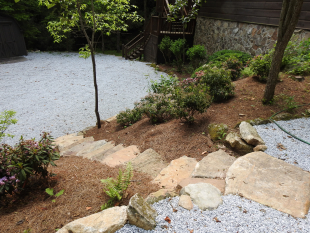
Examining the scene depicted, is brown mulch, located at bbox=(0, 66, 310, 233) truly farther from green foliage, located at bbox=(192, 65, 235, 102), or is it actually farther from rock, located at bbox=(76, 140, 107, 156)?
rock, located at bbox=(76, 140, 107, 156)

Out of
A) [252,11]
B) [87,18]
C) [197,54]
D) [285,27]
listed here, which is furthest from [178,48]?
[285,27]

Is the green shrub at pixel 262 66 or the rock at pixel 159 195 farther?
the green shrub at pixel 262 66

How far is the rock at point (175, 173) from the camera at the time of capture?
8.55ft

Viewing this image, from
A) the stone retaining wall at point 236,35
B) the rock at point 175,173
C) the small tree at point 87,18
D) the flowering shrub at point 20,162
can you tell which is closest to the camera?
the flowering shrub at point 20,162

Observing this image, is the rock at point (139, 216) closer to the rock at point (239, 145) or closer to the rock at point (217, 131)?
the rock at point (239, 145)

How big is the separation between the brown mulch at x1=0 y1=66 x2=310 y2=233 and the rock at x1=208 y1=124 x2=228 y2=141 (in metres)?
0.10

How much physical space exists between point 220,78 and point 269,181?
2751 mm

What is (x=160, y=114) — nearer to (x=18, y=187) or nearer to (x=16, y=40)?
(x=18, y=187)

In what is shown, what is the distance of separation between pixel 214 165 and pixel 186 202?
910mm

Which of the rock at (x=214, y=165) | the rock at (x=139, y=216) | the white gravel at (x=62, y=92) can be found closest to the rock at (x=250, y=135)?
the rock at (x=214, y=165)

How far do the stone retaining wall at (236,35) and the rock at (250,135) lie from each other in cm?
475

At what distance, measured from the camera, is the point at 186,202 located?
2137 mm

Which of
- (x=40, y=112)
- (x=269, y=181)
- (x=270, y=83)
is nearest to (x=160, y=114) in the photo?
(x=270, y=83)

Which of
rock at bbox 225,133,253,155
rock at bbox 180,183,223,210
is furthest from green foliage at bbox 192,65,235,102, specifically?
rock at bbox 180,183,223,210
